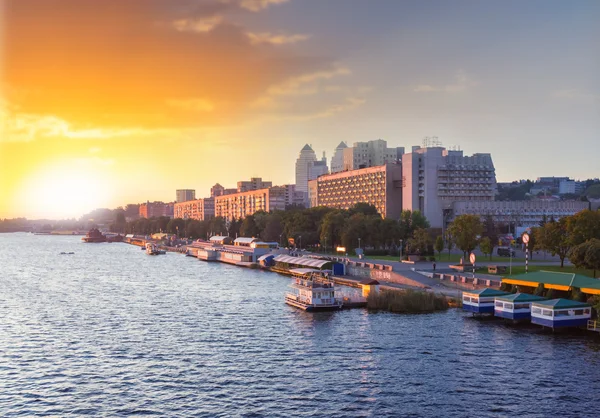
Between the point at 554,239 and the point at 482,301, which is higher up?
the point at 554,239

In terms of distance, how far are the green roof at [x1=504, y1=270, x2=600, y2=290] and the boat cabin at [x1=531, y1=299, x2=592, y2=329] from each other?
3.70m

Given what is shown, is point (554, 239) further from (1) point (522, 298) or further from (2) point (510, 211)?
(2) point (510, 211)

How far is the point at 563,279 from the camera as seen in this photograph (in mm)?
63594

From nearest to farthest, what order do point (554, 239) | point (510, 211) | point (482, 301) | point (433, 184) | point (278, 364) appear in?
point (278, 364) → point (482, 301) → point (554, 239) → point (510, 211) → point (433, 184)

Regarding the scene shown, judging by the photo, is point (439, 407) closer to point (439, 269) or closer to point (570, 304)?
point (570, 304)

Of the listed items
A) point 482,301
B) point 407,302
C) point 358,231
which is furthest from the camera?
point 358,231

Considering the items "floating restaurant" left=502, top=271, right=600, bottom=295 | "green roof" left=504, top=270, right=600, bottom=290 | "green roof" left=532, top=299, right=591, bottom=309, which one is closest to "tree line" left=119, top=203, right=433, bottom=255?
"floating restaurant" left=502, top=271, right=600, bottom=295

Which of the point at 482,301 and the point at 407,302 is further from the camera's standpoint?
the point at 407,302

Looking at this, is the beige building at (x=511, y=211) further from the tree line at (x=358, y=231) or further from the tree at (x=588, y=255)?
the tree at (x=588, y=255)

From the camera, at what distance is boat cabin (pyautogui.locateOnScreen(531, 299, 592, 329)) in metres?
56.1

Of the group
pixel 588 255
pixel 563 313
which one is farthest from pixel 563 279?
pixel 588 255

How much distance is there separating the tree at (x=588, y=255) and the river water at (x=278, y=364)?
59.1 ft

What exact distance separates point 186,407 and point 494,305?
38.8m

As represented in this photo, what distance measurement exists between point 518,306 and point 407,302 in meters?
13.2
